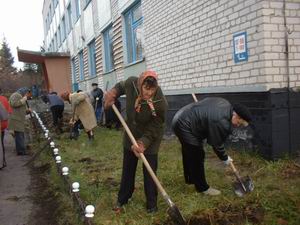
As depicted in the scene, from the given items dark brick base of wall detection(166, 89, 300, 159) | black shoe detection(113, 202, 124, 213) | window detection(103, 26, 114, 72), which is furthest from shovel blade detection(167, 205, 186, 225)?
window detection(103, 26, 114, 72)

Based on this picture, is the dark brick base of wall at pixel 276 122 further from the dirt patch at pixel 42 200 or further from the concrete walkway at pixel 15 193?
the concrete walkway at pixel 15 193

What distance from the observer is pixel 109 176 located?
260 inches

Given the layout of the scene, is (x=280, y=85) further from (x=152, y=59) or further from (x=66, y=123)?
(x=66, y=123)

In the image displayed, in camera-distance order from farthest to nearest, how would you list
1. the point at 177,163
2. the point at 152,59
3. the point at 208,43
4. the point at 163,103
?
the point at 152,59
the point at 208,43
the point at 177,163
the point at 163,103

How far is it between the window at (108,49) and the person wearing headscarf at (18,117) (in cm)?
595

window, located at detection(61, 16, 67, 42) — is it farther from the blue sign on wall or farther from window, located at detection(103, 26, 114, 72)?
the blue sign on wall

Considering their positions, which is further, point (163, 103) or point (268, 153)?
point (268, 153)

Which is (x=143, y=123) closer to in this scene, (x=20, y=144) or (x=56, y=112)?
(x=20, y=144)

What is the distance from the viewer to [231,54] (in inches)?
281

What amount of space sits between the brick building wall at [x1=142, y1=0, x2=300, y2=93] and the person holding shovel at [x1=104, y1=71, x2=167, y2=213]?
7.90ft

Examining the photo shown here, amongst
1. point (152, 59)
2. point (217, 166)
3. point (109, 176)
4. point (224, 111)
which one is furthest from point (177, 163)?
point (152, 59)

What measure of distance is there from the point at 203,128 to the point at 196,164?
1.67 feet

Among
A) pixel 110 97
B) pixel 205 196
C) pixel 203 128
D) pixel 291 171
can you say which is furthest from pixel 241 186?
pixel 110 97

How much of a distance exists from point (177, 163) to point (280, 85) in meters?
1.99
